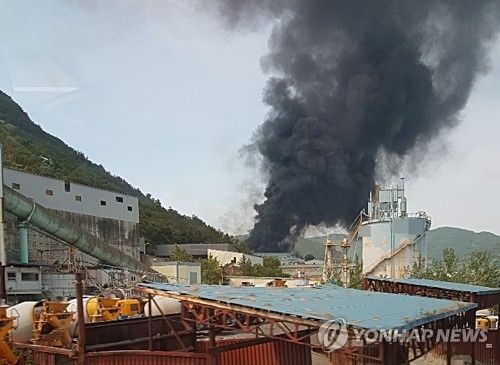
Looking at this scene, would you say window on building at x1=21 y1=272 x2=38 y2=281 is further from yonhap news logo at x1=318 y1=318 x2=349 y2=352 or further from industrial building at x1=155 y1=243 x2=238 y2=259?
industrial building at x1=155 y1=243 x2=238 y2=259

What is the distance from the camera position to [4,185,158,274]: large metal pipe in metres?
34.0

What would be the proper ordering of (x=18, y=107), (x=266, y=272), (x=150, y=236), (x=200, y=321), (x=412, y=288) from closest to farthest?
(x=200, y=321)
(x=412, y=288)
(x=266, y=272)
(x=150, y=236)
(x=18, y=107)

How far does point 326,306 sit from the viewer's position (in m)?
11.6

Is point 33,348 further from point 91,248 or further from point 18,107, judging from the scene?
point 18,107

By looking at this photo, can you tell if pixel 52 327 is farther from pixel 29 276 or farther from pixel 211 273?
pixel 211 273

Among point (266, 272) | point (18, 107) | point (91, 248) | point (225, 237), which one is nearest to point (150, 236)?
point (225, 237)

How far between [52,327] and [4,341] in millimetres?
1377

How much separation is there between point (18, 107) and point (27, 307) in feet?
294

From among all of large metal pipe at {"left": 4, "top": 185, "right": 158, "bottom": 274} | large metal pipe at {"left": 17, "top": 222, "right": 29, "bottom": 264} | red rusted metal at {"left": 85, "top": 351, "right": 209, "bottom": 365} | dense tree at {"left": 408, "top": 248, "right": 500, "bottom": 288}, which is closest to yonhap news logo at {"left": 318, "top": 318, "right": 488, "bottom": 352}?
red rusted metal at {"left": 85, "top": 351, "right": 209, "bottom": 365}

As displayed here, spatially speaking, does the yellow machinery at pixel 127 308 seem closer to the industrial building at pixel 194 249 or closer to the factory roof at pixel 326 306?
the factory roof at pixel 326 306

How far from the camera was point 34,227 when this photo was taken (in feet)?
123

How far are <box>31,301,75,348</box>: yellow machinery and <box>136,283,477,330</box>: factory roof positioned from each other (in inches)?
158

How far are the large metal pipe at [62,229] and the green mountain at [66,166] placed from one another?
117 feet

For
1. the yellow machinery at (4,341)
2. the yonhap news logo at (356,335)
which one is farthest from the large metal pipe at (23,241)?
the yonhap news logo at (356,335)
